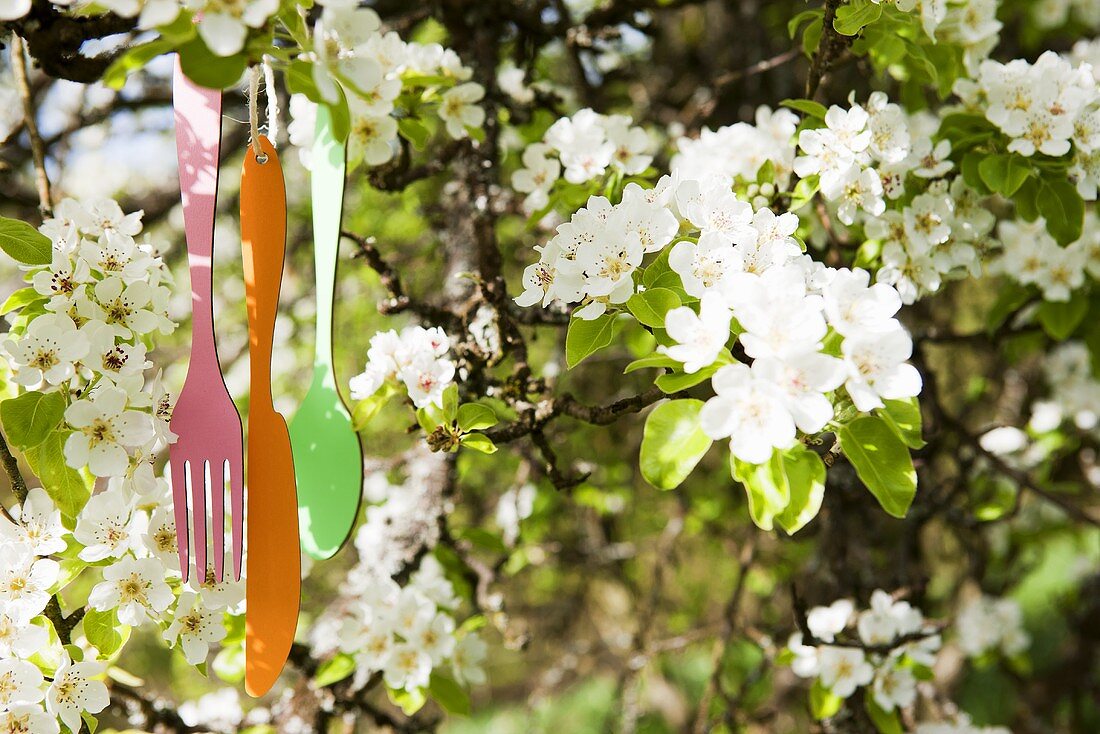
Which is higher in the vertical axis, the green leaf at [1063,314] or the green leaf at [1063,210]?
the green leaf at [1063,210]

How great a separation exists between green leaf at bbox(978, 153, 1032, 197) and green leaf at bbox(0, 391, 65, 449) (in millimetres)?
1186

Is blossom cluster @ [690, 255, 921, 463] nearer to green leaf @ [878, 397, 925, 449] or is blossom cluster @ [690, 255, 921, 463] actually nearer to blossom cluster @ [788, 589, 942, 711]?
green leaf @ [878, 397, 925, 449]

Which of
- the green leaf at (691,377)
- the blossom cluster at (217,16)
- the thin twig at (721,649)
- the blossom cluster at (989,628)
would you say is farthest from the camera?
the blossom cluster at (989,628)

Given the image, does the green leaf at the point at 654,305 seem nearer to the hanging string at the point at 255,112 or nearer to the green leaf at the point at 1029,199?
the hanging string at the point at 255,112

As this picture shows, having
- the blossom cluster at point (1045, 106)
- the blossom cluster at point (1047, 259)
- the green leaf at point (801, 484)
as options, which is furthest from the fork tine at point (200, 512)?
the blossom cluster at point (1047, 259)

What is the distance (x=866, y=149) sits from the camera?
3.33ft

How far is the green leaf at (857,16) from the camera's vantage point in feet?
3.00

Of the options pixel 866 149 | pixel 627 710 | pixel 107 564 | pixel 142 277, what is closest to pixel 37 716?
pixel 107 564

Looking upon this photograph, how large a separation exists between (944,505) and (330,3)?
57.2 inches

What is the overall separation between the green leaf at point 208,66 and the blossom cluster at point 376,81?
0.22 feet

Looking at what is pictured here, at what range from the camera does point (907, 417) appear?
778mm

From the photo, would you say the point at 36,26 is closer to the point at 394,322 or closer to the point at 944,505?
the point at 394,322

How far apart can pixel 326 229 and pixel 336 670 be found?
70 centimetres

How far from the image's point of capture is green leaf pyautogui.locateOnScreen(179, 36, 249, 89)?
2.02ft
